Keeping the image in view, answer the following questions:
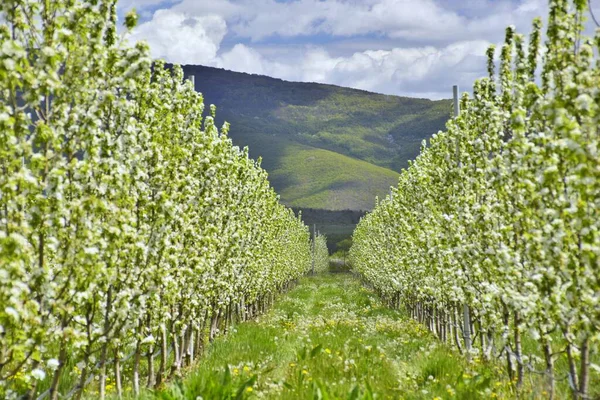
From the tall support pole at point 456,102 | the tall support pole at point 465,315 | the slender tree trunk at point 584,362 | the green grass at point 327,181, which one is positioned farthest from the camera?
the green grass at point 327,181

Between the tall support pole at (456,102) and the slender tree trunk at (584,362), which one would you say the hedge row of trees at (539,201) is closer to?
the slender tree trunk at (584,362)

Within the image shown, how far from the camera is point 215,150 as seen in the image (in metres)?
10.8

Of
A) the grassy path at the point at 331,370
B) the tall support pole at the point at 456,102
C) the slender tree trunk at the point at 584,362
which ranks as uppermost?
the tall support pole at the point at 456,102

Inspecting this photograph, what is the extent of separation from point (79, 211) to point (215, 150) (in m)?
5.85

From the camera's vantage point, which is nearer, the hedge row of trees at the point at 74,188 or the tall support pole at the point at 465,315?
the hedge row of trees at the point at 74,188

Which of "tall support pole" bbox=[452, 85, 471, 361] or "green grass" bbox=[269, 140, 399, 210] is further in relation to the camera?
"green grass" bbox=[269, 140, 399, 210]

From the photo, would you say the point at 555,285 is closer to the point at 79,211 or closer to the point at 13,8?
the point at 79,211

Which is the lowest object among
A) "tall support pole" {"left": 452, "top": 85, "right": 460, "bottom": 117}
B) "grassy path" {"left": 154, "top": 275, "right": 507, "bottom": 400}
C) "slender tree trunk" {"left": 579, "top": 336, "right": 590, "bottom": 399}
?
"grassy path" {"left": 154, "top": 275, "right": 507, "bottom": 400}

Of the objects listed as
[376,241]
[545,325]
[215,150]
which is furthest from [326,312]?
[545,325]

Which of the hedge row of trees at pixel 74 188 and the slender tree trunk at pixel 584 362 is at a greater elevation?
the hedge row of trees at pixel 74 188

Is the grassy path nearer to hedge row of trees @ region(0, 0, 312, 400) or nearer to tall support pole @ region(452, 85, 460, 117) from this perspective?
hedge row of trees @ region(0, 0, 312, 400)

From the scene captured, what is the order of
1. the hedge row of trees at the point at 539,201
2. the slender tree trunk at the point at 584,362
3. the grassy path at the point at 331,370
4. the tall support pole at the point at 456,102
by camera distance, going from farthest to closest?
the tall support pole at the point at 456,102 < the grassy path at the point at 331,370 < the slender tree trunk at the point at 584,362 < the hedge row of trees at the point at 539,201

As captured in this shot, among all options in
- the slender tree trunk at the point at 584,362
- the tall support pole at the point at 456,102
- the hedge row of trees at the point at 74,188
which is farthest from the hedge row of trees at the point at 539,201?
the hedge row of trees at the point at 74,188

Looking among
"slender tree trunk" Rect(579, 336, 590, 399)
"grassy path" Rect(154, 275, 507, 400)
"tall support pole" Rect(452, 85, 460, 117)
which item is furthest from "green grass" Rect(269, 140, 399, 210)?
"slender tree trunk" Rect(579, 336, 590, 399)
